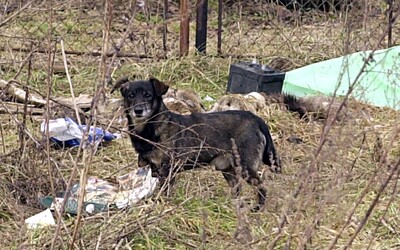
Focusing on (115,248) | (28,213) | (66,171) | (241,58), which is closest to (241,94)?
(241,58)

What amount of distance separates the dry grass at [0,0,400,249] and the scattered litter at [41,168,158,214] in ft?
0.25

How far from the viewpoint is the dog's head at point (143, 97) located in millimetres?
5352

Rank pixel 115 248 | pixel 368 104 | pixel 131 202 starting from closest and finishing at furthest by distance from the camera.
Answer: pixel 115 248, pixel 131 202, pixel 368 104

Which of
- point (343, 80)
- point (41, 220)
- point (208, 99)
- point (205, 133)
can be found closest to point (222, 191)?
point (205, 133)

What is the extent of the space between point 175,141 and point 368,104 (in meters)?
2.02

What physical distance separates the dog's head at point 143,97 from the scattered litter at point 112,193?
361mm

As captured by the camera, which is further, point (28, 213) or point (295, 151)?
point (295, 151)

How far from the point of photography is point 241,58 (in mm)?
8305

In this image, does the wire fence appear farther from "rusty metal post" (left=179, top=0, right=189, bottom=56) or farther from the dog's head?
the dog's head

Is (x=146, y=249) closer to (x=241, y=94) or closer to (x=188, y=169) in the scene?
(x=188, y=169)

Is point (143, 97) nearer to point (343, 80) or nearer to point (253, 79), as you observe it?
point (253, 79)

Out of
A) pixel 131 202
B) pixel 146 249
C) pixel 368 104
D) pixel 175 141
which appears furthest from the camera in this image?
pixel 368 104

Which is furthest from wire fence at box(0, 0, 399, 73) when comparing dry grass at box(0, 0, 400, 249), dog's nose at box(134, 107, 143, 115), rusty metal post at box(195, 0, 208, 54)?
dog's nose at box(134, 107, 143, 115)

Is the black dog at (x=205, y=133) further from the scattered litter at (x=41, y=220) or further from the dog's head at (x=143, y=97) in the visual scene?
the scattered litter at (x=41, y=220)
